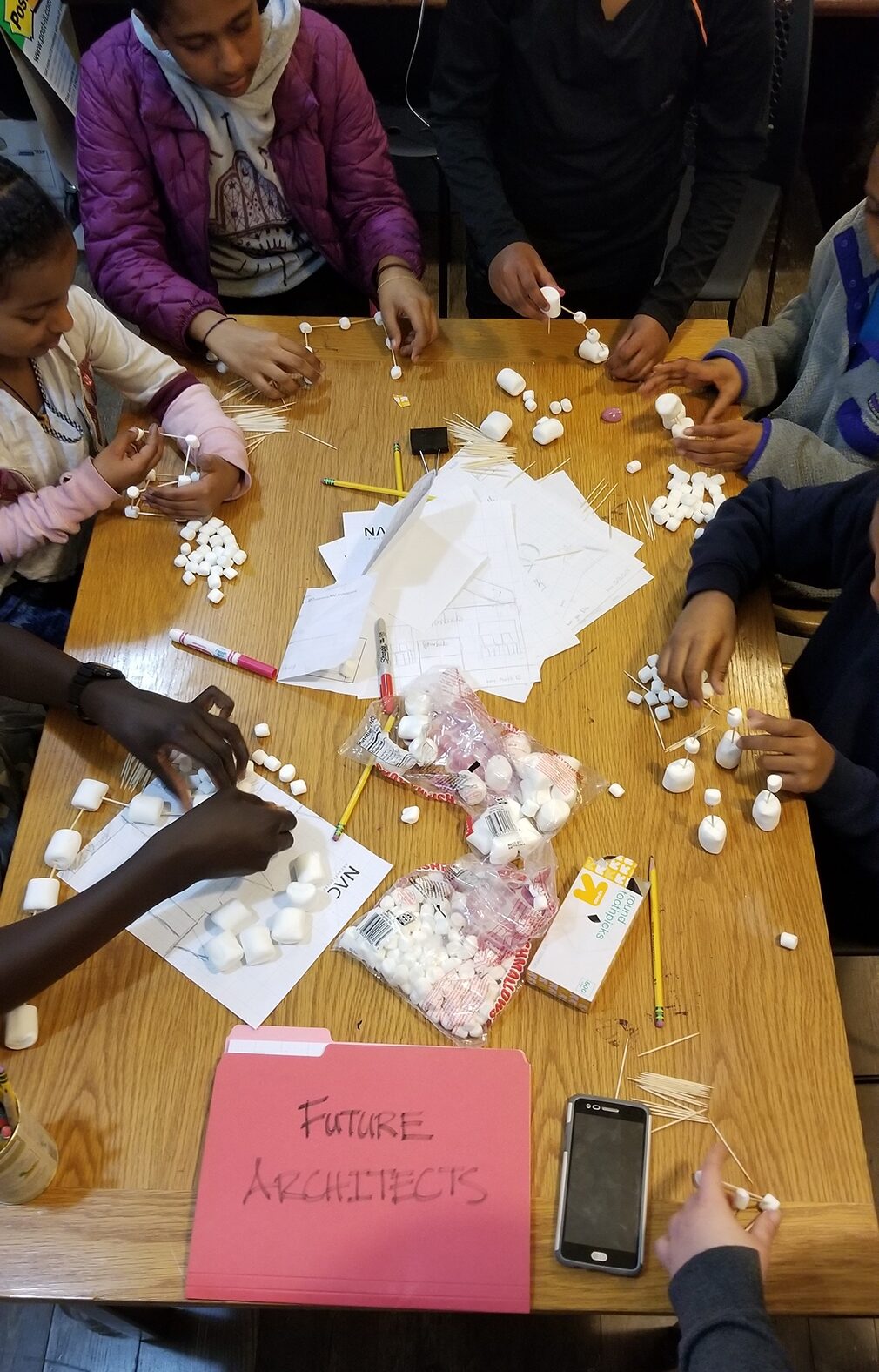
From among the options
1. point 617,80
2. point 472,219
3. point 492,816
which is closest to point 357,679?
point 492,816

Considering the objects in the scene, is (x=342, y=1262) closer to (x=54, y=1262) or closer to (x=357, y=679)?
(x=54, y=1262)

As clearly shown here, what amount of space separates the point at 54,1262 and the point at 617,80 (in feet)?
5.71

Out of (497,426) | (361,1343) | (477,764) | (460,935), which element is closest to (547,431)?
(497,426)

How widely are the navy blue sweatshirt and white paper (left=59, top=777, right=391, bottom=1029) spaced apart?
21.4 inches

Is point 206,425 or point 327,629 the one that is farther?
point 206,425

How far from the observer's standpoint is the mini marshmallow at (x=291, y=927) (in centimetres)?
96

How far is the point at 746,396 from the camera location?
1483 mm

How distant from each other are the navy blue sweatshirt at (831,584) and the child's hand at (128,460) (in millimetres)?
747

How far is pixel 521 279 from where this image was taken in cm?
155

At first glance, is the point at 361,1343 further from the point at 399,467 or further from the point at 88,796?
the point at 399,467

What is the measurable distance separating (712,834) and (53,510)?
96 cm

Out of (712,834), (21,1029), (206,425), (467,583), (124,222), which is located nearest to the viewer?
(21,1029)

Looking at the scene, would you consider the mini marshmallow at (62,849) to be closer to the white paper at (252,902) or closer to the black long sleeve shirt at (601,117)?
the white paper at (252,902)

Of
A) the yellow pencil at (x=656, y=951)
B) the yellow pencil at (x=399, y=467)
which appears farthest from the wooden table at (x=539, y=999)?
the yellow pencil at (x=399, y=467)
